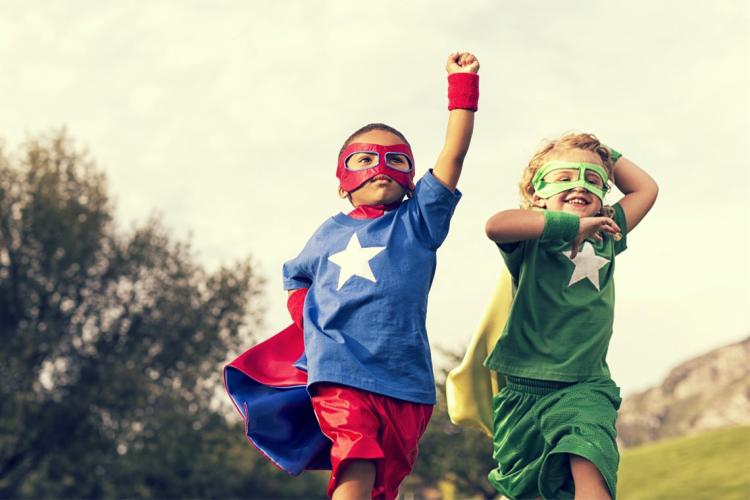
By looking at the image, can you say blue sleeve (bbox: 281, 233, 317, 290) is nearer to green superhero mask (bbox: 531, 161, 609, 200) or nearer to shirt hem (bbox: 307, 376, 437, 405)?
shirt hem (bbox: 307, 376, 437, 405)

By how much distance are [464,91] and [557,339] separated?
1.43m

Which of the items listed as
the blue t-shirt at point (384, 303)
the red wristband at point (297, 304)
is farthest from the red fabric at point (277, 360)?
the blue t-shirt at point (384, 303)

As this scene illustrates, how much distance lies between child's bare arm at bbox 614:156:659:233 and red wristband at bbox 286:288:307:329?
1889mm

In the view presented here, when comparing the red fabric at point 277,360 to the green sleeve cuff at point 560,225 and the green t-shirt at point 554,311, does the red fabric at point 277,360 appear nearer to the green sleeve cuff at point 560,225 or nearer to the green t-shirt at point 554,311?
the green t-shirt at point 554,311

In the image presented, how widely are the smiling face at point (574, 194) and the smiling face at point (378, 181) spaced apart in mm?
835

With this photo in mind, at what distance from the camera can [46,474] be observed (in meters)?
25.2

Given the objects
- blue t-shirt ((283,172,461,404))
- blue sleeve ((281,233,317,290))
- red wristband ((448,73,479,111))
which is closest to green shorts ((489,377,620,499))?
blue t-shirt ((283,172,461,404))

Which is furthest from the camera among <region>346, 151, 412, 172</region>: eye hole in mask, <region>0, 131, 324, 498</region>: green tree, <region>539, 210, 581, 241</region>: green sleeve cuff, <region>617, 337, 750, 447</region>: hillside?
<region>617, 337, 750, 447</region>: hillside

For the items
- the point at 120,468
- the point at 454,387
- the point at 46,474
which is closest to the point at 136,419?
the point at 120,468

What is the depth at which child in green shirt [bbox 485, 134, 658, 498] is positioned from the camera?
5.14m

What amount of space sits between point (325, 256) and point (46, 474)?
2243 centimetres

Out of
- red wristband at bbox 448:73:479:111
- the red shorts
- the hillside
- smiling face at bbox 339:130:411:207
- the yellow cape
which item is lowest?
the red shorts

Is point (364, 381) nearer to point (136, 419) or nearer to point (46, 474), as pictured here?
point (136, 419)

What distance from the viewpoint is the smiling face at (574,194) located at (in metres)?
5.27
